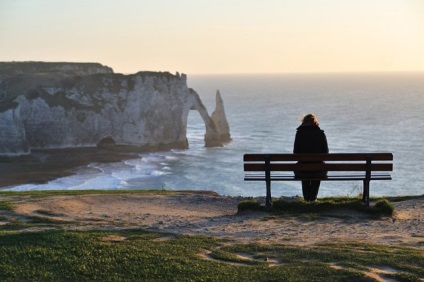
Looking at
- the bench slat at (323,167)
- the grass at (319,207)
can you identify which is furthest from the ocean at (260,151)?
the grass at (319,207)

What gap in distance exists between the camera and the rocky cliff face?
69.4 metres

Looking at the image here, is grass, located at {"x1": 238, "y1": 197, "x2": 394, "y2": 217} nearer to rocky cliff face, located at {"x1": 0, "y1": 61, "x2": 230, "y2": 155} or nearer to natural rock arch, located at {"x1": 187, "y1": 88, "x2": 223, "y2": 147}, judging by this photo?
rocky cliff face, located at {"x1": 0, "y1": 61, "x2": 230, "y2": 155}

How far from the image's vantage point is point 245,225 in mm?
11102

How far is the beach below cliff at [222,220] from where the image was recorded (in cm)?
1002

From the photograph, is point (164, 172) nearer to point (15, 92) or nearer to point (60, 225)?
point (15, 92)

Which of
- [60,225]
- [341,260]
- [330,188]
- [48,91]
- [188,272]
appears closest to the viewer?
[188,272]

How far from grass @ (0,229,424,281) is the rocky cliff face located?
59.7 meters

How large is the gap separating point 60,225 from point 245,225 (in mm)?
3537

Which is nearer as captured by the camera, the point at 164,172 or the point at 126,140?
the point at 164,172

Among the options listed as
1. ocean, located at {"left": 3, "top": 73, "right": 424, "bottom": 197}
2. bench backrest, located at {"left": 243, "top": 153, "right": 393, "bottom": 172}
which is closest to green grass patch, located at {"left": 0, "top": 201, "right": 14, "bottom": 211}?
bench backrest, located at {"left": 243, "top": 153, "right": 393, "bottom": 172}

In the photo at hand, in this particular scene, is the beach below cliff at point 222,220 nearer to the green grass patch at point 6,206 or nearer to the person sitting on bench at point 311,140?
the green grass patch at point 6,206

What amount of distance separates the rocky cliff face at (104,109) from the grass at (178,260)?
59723mm

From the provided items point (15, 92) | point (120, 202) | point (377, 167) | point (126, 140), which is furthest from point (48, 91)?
point (377, 167)

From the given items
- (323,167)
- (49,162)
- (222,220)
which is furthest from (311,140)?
(49,162)
